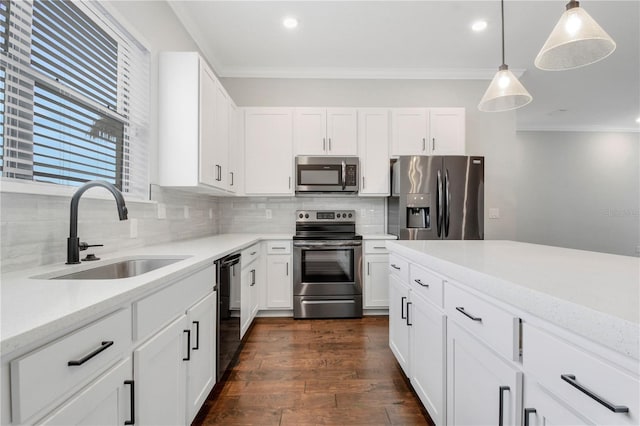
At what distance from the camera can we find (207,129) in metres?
2.39

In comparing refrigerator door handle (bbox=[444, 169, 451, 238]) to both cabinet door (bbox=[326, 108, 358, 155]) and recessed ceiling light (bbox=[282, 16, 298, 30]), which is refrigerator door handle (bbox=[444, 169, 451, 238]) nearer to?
cabinet door (bbox=[326, 108, 358, 155])

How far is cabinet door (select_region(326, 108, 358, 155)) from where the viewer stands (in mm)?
3459

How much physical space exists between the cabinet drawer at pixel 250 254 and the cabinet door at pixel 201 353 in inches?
28.2

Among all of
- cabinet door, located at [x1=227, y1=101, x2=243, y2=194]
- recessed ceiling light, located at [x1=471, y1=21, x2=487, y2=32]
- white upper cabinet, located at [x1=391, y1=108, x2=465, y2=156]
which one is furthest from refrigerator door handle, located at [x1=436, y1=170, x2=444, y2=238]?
cabinet door, located at [x1=227, y1=101, x2=243, y2=194]

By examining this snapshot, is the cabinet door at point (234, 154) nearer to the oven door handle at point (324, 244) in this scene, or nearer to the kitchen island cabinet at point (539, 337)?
the oven door handle at point (324, 244)

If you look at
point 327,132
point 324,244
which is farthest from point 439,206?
point 327,132

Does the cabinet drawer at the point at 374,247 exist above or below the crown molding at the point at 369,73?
below

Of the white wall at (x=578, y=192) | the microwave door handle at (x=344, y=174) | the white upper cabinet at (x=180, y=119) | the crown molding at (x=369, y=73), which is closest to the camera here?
the white upper cabinet at (x=180, y=119)

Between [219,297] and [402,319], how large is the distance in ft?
3.94

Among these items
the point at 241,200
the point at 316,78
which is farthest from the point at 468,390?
the point at 316,78

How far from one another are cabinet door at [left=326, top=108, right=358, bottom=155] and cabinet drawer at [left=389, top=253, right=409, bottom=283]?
5.61 feet

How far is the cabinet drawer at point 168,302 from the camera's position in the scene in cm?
100

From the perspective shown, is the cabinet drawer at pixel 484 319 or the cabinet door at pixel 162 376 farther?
the cabinet door at pixel 162 376

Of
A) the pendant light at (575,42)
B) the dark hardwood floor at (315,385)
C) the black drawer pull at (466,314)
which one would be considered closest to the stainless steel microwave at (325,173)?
the dark hardwood floor at (315,385)
